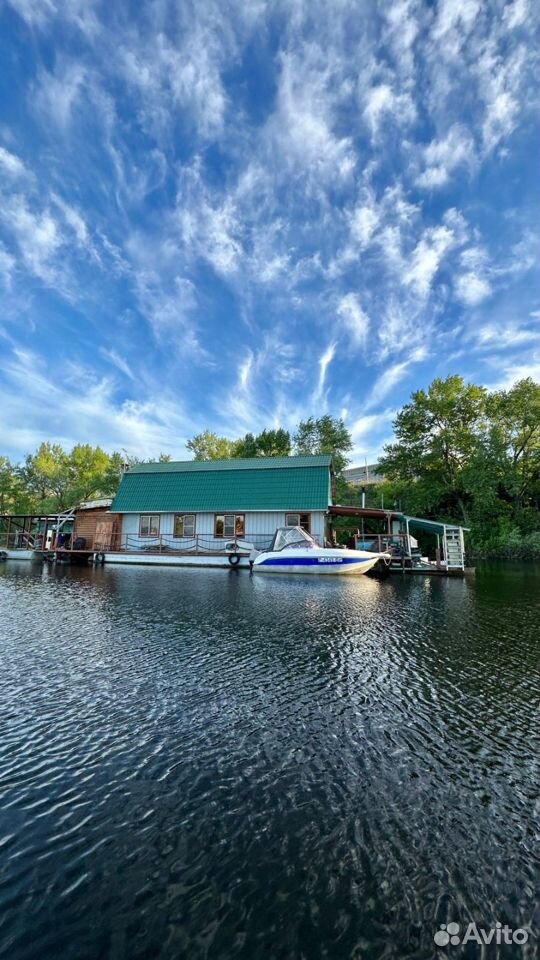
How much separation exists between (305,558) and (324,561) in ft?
3.32

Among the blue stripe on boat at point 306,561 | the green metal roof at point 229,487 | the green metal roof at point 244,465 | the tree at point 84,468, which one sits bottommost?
the blue stripe on boat at point 306,561

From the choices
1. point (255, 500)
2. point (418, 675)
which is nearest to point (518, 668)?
point (418, 675)

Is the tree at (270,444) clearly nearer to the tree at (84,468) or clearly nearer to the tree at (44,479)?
the tree at (84,468)

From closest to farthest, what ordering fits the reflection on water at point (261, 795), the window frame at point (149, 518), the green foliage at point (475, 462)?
the reflection on water at point (261, 795) → the window frame at point (149, 518) → the green foliage at point (475, 462)

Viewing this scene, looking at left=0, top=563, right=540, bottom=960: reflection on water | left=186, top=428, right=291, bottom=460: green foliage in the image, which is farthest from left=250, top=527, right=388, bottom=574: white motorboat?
left=186, top=428, right=291, bottom=460: green foliage

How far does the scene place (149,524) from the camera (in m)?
29.8

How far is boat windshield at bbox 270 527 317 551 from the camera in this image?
21906 millimetres

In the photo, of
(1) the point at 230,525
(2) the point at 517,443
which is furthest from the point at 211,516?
(2) the point at 517,443

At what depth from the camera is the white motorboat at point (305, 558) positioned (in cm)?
2033

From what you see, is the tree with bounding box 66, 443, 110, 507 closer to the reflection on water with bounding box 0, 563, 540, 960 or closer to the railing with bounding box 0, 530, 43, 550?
the railing with bounding box 0, 530, 43, 550

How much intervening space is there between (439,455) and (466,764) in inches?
1480

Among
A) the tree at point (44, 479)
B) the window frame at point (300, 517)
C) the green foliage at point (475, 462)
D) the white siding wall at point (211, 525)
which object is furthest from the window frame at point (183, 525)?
the tree at point (44, 479)

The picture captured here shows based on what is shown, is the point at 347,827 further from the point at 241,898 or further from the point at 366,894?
the point at 241,898

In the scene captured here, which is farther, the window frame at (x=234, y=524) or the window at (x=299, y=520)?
the window frame at (x=234, y=524)
